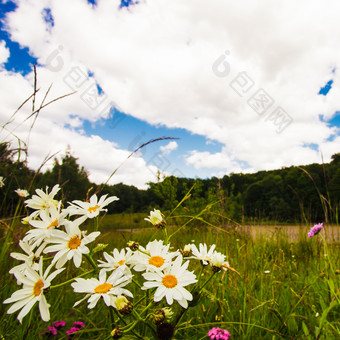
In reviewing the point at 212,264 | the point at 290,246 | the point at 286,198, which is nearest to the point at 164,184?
the point at 290,246

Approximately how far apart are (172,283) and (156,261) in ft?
0.28

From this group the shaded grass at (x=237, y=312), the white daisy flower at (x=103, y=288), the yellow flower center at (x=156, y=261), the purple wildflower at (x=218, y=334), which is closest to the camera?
the white daisy flower at (x=103, y=288)

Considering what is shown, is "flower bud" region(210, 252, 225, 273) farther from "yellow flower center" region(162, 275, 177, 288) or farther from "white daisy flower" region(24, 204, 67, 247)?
"white daisy flower" region(24, 204, 67, 247)

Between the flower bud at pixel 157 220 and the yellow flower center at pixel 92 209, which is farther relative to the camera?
the flower bud at pixel 157 220

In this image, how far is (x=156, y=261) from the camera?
70cm

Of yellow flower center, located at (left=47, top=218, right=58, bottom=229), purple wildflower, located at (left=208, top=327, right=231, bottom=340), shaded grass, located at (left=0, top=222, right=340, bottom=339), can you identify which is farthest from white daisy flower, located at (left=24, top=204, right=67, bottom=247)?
purple wildflower, located at (left=208, top=327, right=231, bottom=340)

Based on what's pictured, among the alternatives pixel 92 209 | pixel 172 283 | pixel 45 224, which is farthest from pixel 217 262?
pixel 45 224

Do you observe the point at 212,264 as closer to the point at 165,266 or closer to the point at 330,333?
the point at 165,266

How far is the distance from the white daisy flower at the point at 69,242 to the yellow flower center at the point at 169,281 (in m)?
0.22

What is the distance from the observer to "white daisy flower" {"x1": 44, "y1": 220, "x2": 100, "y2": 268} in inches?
24.2

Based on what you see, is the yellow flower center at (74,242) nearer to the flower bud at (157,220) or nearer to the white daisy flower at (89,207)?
the white daisy flower at (89,207)

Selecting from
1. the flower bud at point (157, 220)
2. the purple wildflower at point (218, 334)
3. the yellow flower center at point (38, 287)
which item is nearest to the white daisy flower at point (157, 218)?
the flower bud at point (157, 220)

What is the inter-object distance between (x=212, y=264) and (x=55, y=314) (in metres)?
1.16

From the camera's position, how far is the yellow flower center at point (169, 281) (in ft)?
2.10
